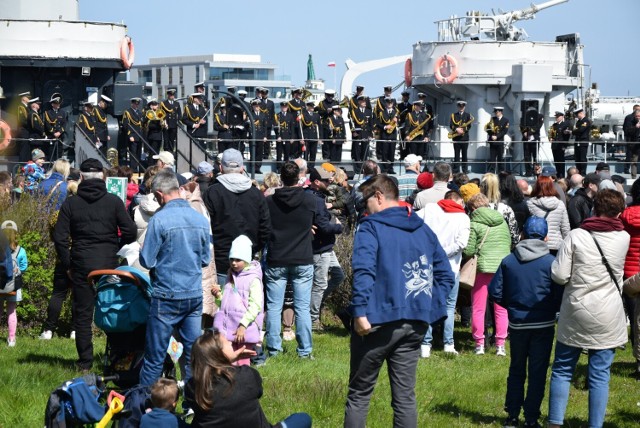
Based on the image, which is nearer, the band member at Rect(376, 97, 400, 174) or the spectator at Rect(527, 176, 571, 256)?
the spectator at Rect(527, 176, 571, 256)

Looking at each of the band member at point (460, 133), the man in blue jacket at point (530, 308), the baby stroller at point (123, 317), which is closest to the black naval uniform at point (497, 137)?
the band member at point (460, 133)

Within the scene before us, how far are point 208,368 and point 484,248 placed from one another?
5.19 m

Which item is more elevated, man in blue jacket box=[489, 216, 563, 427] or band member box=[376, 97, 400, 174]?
band member box=[376, 97, 400, 174]

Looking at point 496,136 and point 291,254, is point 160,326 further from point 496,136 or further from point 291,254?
point 496,136

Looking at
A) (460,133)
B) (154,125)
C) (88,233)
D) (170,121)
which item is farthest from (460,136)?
(88,233)

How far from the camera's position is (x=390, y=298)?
639 centimetres

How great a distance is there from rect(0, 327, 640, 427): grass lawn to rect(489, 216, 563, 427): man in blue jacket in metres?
0.53

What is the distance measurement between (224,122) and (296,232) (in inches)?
559

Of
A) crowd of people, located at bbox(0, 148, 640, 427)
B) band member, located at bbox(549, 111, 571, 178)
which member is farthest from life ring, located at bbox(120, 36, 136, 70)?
crowd of people, located at bbox(0, 148, 640, 427)

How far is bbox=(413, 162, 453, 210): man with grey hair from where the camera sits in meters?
11.0

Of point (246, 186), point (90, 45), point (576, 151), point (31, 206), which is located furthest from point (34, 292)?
point (90, 45)

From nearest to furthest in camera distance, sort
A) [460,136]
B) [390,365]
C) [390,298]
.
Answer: [390,298], [390,365], [460,136]

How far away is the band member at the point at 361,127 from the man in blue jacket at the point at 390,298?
18442 millimetres

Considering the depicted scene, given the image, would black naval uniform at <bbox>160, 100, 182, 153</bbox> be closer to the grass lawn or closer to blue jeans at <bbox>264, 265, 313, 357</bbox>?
the grass lawn
